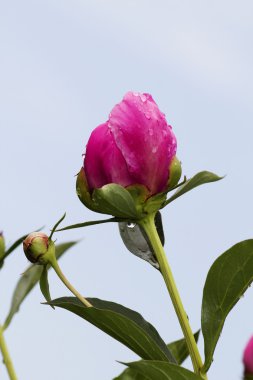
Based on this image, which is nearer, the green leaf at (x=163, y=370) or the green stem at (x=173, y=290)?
the green leaf at (x=163, y=370)

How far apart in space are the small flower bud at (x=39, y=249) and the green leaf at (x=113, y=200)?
0.14 m

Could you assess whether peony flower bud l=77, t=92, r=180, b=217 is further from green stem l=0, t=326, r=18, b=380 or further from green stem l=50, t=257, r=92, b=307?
green stem l=0, t=326, r=18, b=380

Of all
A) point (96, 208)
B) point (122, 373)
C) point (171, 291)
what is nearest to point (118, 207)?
point (96, 208)

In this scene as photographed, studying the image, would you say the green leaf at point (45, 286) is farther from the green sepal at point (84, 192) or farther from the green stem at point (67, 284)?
the green sepal at point (84, 192)

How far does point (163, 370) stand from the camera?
97 cm

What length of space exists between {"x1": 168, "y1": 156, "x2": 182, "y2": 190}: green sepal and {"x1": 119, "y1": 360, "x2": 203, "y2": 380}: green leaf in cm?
31

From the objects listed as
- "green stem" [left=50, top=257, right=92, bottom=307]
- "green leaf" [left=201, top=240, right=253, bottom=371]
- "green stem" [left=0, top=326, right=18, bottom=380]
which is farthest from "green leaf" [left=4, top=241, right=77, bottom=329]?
Answer: "green leaf" [left=201, top=240, right=253, bottom=371]

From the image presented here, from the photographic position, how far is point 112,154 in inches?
44.2

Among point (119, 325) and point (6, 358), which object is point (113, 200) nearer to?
point (119, 325)

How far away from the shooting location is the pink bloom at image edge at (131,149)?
1.12 metres

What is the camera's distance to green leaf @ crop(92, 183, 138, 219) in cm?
108

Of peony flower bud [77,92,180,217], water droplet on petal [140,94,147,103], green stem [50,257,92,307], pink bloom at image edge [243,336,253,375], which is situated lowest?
pink bloom at image edge [243,336,253,375]

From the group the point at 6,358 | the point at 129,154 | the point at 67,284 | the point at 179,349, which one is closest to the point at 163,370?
the point at 67,284

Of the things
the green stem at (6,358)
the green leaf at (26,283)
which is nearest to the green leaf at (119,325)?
the green stem at (6,358)
